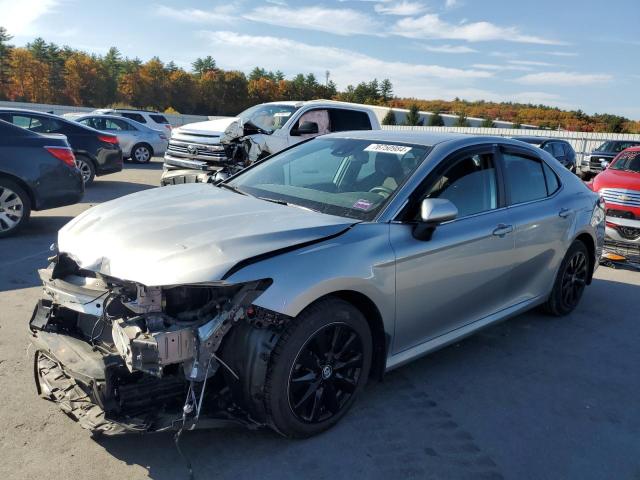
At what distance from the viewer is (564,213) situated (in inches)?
196

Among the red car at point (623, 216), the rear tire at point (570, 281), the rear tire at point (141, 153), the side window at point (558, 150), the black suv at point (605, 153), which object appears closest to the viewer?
the rear tire at point (570, 281)

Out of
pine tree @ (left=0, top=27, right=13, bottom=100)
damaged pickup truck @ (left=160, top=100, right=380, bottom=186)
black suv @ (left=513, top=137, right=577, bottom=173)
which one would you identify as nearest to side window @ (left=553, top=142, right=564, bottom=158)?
black suv @ (left=513, top=137, right=577, bottom=173)

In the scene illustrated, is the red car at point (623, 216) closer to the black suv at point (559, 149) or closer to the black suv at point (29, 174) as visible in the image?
the black suv at point (559, 149)

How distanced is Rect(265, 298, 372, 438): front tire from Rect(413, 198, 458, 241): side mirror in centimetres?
71

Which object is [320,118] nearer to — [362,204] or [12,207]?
[12,207]

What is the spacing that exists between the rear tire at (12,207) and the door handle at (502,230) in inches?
244

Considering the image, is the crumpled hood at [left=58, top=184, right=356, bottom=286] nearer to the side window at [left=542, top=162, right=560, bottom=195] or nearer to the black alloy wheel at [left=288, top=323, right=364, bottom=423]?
the black alloy wheel at [left=288, top=323, right=364, bottom=423]

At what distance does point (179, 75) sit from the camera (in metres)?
62.0

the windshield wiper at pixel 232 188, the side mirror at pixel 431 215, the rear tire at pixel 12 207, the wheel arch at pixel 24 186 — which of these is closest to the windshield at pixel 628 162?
the side mirror at pixel 431 215

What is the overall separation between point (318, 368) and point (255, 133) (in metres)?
7.93

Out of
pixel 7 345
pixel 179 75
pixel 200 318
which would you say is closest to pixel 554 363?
pixel 200 318

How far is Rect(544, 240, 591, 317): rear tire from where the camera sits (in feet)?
17.0

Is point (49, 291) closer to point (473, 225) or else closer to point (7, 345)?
point (7, 345)

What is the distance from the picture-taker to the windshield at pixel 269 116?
35.8 ft
